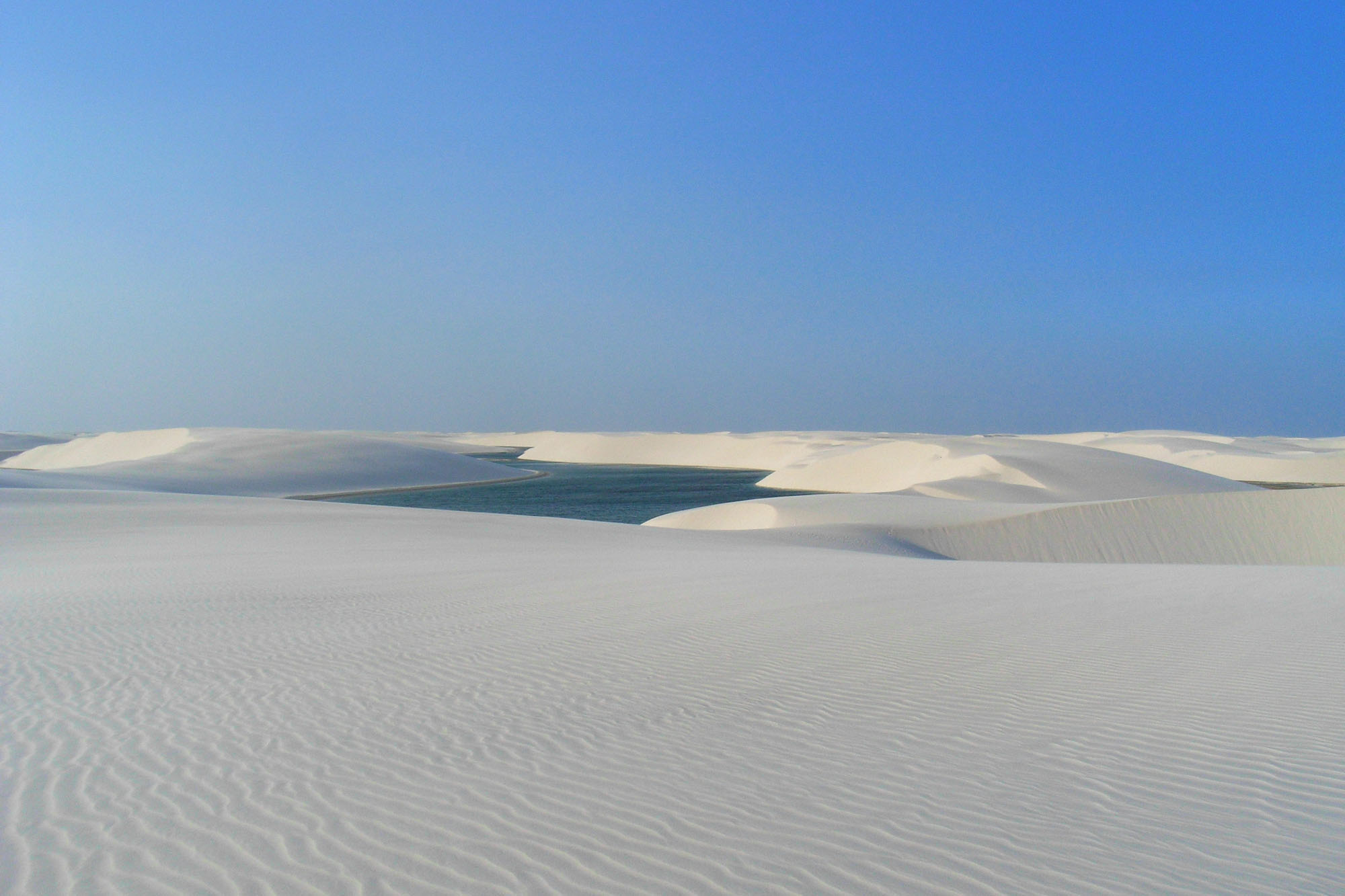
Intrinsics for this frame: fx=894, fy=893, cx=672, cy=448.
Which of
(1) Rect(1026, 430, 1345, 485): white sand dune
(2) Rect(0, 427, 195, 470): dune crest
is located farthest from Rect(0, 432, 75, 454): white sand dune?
(1) Rect(1026, 430, 1345, 485): white sand dune

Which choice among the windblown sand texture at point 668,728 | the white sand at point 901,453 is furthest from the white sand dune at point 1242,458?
the windblown sand texture at point 668,728

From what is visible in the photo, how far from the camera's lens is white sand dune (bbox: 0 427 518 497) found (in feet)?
139

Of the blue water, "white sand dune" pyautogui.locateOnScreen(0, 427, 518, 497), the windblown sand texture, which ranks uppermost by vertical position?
"white sand dune" pyautogui.locateOnScreen(0, 427, 518, 497)

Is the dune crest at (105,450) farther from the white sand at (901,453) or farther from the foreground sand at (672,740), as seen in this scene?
the foreground sand at (672,740)

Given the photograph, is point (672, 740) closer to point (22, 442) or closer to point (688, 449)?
point (688, 449)

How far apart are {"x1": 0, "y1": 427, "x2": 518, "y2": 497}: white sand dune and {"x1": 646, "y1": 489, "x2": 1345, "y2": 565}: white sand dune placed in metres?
26.8

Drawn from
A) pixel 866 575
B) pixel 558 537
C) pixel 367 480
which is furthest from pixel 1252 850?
pixel 367 480

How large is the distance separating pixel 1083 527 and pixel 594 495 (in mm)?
23411

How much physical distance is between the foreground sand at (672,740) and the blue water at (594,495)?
15.9 meters

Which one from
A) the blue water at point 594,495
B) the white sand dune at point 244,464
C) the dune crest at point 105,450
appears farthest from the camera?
the dune crest at point 105,450

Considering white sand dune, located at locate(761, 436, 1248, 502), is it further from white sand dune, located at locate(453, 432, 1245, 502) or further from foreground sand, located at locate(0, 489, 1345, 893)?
foreground sand, located at locate(0, 489, 1345, 893)

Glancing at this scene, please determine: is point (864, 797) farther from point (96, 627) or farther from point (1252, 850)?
point (96, 627)

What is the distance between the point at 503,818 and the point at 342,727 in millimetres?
1681

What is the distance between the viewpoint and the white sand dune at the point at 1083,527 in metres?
20.8
